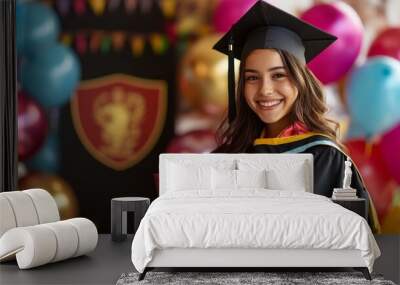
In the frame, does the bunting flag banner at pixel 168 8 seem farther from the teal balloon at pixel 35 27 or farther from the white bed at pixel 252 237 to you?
the white bed at pixel 252 237

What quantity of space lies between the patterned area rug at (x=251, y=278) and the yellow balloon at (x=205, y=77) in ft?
7.70

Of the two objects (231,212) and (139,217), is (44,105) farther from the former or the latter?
(231,212)

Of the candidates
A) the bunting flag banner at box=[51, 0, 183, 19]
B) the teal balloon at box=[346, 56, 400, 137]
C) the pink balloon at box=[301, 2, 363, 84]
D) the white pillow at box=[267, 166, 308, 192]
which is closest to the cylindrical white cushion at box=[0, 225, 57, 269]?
the white pillow at box=[267, 166, 308, 192]

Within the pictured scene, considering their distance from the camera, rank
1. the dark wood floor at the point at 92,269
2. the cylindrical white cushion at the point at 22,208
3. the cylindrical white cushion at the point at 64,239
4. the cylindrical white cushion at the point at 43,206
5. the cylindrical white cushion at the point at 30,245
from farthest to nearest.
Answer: the cylindrical white cushion at the point at 43,206
the cylindrical white cushion at the point at 22,208
the cylindrical white cushion at the point at 64,239
the cylindrical white cushion at the point at 30,245
the dark wood floor at the point at 92,269

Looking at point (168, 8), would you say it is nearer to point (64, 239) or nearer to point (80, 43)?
point (80, 43)

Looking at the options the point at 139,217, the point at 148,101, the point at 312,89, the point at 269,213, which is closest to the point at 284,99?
the point at 312,89

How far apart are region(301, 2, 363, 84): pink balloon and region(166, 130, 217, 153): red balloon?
4.11 feet

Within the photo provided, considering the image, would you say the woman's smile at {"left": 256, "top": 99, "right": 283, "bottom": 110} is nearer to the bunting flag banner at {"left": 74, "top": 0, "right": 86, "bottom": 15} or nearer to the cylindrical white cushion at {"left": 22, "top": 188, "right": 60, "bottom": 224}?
the bunting flag banner at {"left": 74, "top": 0, "right": 86, "bottom": 15}

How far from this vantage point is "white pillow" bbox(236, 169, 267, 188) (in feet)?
19.8

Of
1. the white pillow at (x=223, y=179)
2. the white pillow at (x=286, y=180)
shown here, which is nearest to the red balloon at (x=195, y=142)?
the white pillow at (x=223, y=179)

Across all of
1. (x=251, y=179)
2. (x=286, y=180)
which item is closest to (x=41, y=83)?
(x=251, y=179)

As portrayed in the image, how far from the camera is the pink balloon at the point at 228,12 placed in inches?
269

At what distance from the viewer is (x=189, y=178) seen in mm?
6172

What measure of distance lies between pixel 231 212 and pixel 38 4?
11.4 feet
